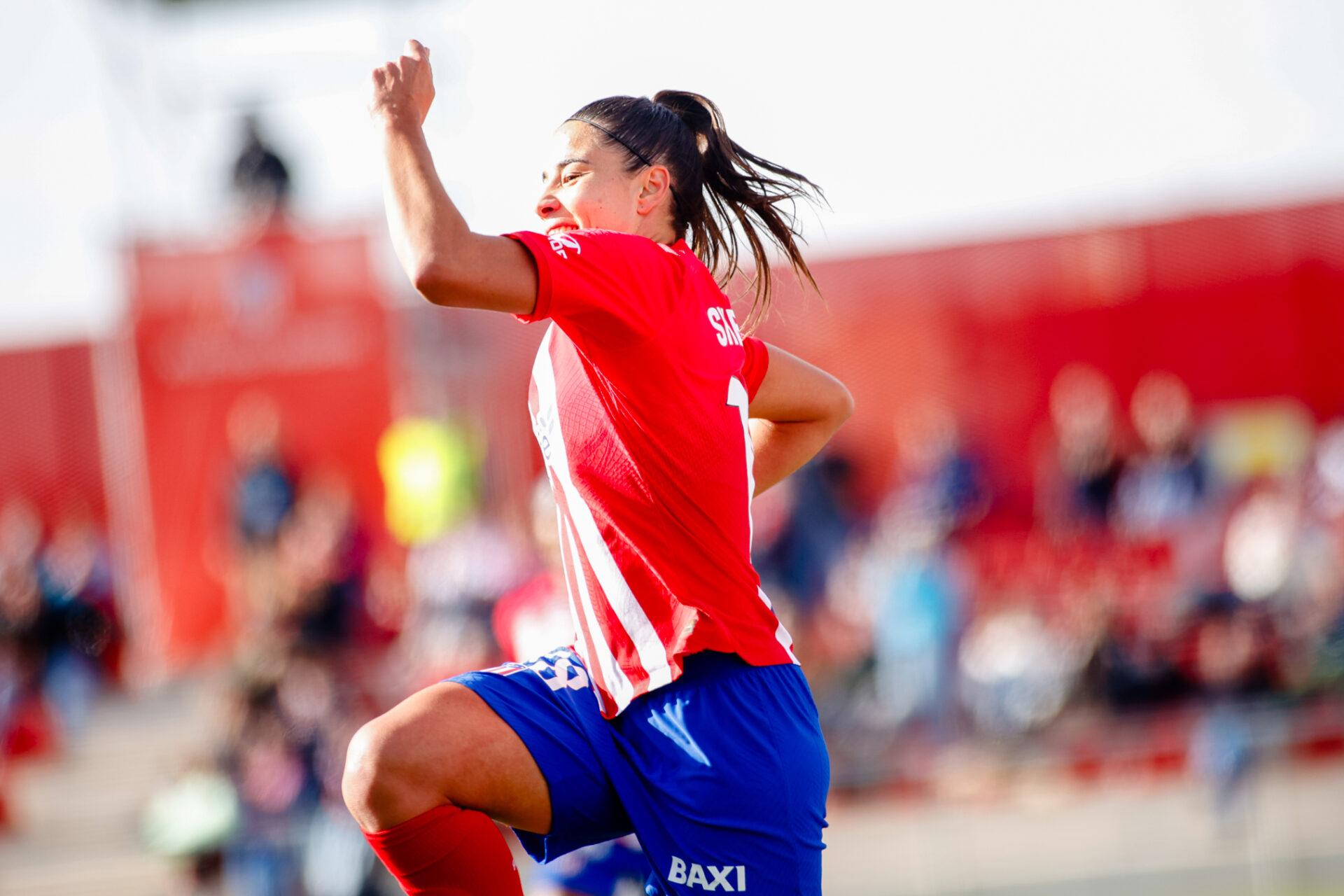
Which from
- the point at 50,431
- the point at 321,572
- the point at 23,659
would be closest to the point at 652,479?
the point at 321,572

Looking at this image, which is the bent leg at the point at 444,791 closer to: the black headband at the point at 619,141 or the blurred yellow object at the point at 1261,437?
the black headband at the point at 619,141

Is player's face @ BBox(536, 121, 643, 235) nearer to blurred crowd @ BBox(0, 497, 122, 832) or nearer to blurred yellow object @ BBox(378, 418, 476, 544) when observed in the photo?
blurred yellow object @ BBox(378, 418, 476, 544)

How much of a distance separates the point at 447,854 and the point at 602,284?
3.81 ft

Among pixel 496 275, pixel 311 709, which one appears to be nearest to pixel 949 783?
pixel 311 709

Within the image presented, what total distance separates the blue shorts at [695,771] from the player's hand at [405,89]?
3.75 ft

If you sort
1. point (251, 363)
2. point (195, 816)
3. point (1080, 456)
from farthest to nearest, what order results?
point (251, 363)
point (1080, 456)
point (195, 816)

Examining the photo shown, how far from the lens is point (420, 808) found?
2.76 meters

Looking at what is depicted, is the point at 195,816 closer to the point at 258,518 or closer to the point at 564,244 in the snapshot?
the point at 258,518

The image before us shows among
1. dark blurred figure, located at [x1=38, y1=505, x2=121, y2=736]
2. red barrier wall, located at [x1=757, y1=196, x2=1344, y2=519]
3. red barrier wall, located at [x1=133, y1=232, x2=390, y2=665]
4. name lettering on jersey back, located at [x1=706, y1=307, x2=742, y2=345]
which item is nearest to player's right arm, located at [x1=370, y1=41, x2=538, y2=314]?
name lettering on jersey back, located at [x1=706, y1=307, x2=742, y2=345]

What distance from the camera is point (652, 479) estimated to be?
2.87 m

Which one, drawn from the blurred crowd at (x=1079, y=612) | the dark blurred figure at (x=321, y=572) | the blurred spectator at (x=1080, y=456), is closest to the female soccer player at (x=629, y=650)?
the blurred crowd at (x=1079, y=612)

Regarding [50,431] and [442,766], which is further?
[50,431]

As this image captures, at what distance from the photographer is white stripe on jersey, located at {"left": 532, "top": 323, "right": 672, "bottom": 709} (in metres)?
2.88

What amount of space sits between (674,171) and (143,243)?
10636mm
